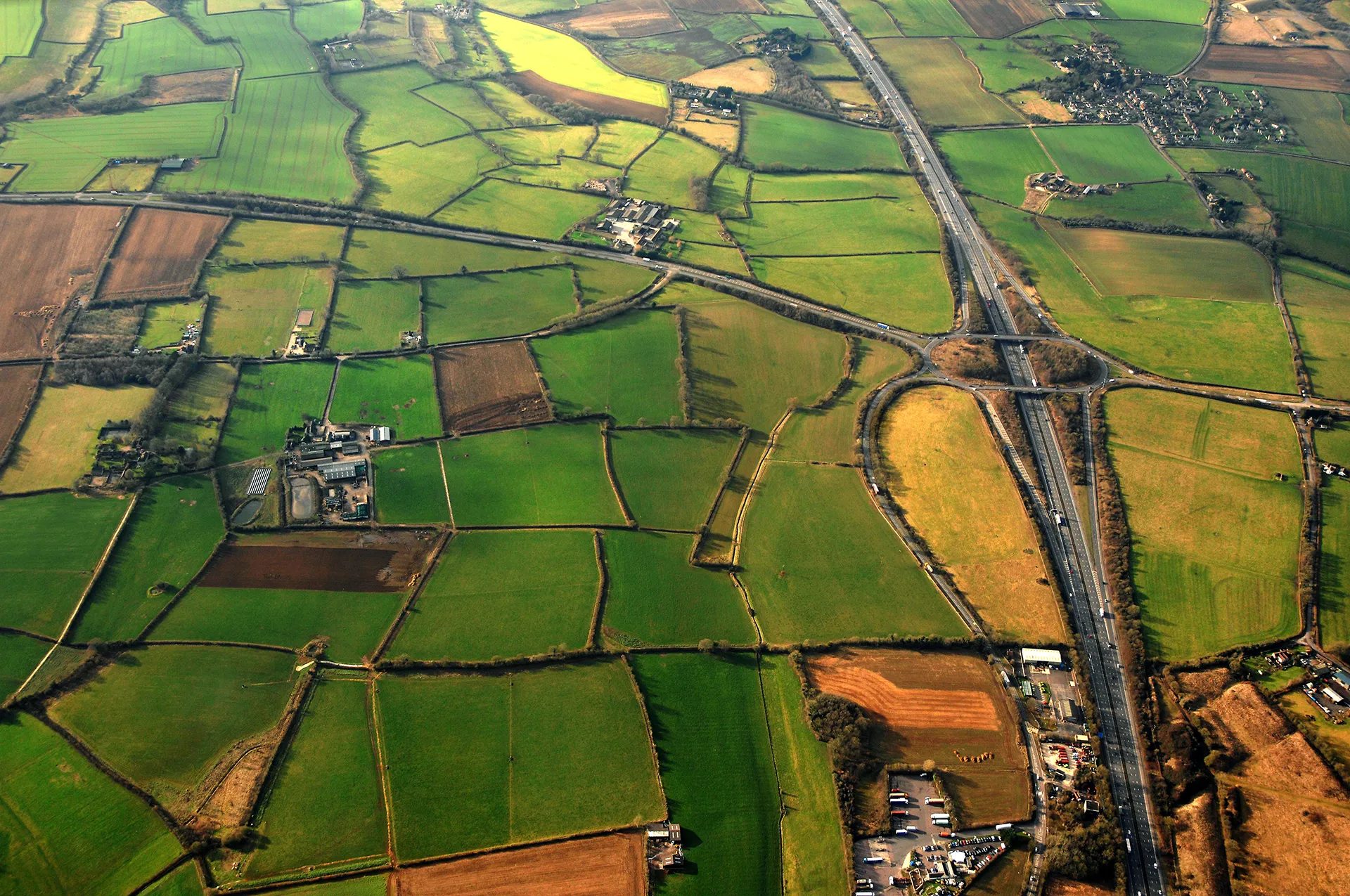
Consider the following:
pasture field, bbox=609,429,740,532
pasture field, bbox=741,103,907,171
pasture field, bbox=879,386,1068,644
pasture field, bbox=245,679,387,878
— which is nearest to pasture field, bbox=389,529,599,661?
pasture field, bbox=245,679,387,878

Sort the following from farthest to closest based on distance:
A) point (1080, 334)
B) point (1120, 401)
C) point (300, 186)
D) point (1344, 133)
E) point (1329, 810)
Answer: point (1344, 133) < point (300, 186) < point (1080, 334) < point (1120, 401) < point (1329, 810)

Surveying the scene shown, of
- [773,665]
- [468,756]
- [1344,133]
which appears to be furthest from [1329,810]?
[1344,133]

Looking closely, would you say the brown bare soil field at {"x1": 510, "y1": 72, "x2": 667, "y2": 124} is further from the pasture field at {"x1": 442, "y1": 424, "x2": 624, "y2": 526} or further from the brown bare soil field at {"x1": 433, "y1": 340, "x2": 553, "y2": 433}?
the pasture field at {"x1": 442, "y1": 424, "x2": 624, "y2": 526}

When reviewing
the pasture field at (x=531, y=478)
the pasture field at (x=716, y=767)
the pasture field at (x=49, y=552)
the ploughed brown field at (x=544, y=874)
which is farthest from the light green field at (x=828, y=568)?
the pasture field at (x=49, y=552)

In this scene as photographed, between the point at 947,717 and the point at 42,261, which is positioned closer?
the point at 947,717

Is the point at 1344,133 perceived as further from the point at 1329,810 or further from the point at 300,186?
the point at 300,186

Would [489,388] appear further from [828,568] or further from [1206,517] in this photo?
[1206,517]

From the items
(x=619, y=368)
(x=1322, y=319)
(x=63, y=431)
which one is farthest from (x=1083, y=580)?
(x=63, y=431)
